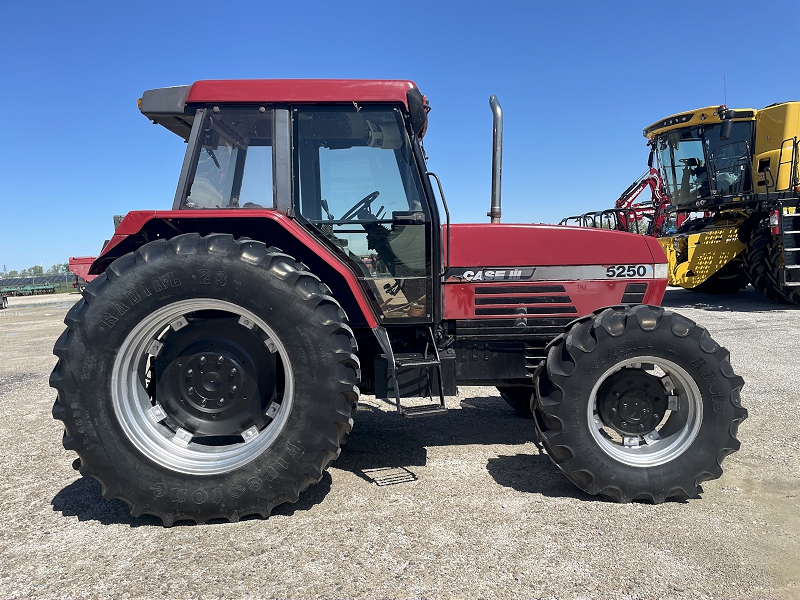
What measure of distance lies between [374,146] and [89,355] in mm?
1806

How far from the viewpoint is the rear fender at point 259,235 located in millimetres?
2406

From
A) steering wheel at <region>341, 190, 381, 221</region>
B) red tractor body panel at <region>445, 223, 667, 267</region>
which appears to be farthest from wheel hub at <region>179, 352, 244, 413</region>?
red tractor body panel at <region>445, 223, 667, 267</region>

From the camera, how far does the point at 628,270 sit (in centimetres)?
290

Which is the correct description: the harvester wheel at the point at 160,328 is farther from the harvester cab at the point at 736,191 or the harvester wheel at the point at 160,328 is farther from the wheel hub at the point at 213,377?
the harvester cab at the point at 736,191

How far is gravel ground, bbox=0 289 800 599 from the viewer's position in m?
1.78

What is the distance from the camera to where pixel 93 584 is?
1821 mm

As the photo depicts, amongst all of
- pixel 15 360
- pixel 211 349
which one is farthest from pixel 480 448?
pixel 15 360

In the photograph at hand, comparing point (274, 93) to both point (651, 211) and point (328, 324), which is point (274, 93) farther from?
point (651, 211)

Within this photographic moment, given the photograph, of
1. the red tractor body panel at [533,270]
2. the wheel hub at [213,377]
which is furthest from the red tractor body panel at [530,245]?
the wheel hub at [213,377]

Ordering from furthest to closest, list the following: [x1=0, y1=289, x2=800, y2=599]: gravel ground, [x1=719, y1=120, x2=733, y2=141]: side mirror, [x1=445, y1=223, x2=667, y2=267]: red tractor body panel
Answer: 1. [x1=719, y1=120, x2=733, y2=141]: side mirror
2. [x1=445, y1=223, x2=667, y2=267]: red tractor body panel
3. [x1=0, y1=289, x2=800, y2=599]: gravel ground

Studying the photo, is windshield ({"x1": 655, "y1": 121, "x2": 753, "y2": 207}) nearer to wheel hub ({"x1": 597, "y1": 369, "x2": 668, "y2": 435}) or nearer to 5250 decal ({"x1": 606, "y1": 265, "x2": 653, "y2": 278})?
5250 decal ({"x1": 606, "y1": 265, "x2": 653, "y2": 278})

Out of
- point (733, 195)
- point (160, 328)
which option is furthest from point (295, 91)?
point (733, 195)

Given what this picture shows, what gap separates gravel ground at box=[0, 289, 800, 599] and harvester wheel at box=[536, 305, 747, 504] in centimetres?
14

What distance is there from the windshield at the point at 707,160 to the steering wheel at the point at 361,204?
33.1 feet
